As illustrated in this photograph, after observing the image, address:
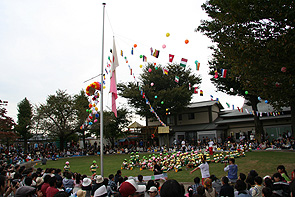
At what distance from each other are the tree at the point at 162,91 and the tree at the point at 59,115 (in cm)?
820

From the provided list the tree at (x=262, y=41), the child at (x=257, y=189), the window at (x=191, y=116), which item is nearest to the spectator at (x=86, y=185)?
the child at (x=257, y=189)

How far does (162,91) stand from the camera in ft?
112

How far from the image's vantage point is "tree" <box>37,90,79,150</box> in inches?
1345

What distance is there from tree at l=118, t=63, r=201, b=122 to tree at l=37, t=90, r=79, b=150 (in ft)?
26.9

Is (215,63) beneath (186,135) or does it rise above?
above

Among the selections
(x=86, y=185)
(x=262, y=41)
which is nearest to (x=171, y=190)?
(x=86, y=185)

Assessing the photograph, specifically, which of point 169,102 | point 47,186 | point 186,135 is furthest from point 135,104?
point 47,186

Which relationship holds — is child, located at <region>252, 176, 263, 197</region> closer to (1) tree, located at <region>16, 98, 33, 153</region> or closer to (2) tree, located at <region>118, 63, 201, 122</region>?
(2) tree, located at <region>118, 63, 201, 122</region>

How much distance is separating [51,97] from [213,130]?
2458cm

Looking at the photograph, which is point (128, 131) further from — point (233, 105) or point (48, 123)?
point (233, 105)

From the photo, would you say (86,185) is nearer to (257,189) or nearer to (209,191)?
(209,191)

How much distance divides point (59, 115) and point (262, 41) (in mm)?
31176

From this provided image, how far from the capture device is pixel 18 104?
4578 centimetres

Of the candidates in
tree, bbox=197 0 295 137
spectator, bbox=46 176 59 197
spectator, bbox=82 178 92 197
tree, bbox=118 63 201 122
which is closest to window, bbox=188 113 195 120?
tree, bbox=118 63 201 122
